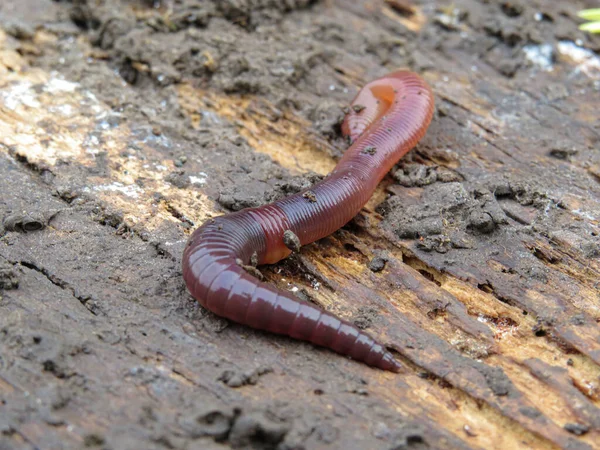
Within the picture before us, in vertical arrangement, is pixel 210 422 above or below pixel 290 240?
below

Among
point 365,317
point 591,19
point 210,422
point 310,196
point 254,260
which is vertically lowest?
point 210,422

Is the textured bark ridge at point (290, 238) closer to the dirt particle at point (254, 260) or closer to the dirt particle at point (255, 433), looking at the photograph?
the dirt particle at point (255, 433)

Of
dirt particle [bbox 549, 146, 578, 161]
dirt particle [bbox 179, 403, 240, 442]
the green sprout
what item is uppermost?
the green sprout

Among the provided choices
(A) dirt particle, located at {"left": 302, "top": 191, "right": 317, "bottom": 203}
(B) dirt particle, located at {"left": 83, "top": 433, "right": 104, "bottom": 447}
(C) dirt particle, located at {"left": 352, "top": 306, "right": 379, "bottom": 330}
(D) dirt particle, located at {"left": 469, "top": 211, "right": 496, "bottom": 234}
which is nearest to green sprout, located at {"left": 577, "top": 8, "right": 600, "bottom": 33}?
(D) dirt particle, located at {"left": 469, "top": 211, "right": 496, "bottom": 234}

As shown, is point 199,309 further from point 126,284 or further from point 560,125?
point 560,125

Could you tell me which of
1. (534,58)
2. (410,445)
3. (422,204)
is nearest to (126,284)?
(410,445)

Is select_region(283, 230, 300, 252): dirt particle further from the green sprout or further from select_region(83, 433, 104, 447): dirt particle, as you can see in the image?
the green sprout

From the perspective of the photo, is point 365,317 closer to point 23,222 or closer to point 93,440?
point 93,440

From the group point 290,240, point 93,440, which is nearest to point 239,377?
point 93,440
